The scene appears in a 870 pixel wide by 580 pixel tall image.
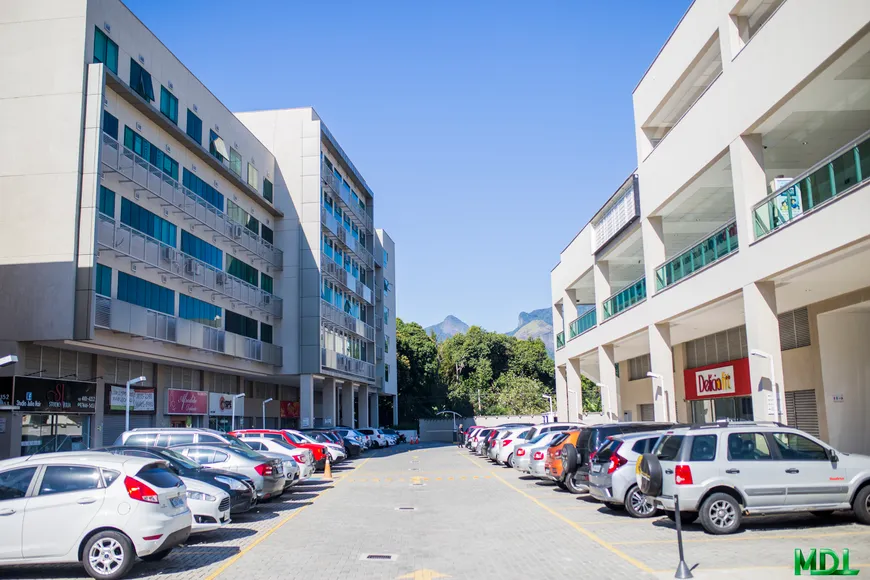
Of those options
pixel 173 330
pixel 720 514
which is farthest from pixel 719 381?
pixel 173 330

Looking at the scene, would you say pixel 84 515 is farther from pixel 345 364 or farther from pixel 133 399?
pixel 345 364

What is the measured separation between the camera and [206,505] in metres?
13.2

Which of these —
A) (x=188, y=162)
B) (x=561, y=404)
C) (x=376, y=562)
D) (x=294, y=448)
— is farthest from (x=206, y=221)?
(x=376, y=562)

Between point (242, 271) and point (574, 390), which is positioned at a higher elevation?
point (242, 271)

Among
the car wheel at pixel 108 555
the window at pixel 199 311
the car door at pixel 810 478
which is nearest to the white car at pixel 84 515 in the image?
the car wheel at pixel 108 555

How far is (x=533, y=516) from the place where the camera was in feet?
52.2

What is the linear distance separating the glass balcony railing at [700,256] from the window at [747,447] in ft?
26.9

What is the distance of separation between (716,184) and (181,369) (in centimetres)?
2630

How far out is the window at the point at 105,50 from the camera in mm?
27761

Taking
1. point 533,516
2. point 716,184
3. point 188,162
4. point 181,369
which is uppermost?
point 188,162

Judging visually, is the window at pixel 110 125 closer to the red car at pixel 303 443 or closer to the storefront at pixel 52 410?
the storefront at pixel 52 410

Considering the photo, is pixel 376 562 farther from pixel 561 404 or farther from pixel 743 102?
pixel 561 404

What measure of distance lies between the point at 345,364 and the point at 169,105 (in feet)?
88.2

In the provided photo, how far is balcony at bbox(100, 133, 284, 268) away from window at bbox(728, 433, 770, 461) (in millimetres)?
23192
